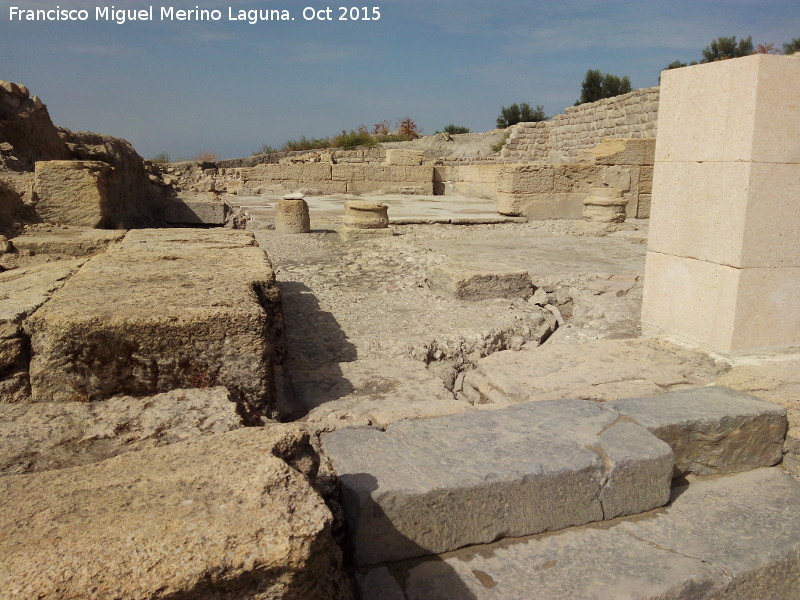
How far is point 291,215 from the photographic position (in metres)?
9.82

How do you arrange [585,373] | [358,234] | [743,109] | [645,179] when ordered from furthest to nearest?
1. [645,179]
2. [358,234]
3. [585,373]
4. [743,109]

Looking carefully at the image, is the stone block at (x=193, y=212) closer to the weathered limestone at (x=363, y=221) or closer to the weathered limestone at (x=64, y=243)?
the weathered limestone at (x=363, y=221)

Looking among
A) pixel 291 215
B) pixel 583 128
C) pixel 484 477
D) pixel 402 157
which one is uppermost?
pixel 583 128

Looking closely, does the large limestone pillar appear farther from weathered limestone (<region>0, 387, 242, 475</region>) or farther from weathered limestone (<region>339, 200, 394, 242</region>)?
weathered limestone (<region>339, 200, 394, 242</region>)

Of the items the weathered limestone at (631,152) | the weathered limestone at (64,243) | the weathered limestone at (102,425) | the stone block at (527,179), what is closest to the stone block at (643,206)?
the weathered limestone at (631,152)

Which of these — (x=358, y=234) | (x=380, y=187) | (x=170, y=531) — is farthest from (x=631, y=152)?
(x=170, y=531)

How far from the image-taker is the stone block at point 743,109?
10.5 feet

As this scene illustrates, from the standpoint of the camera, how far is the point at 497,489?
2.02m

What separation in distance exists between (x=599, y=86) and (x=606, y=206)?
28268 mm

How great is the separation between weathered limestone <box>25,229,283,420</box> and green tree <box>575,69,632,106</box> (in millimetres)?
36243

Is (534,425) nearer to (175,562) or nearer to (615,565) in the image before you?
(615,565)

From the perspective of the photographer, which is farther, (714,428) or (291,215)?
(291,215)

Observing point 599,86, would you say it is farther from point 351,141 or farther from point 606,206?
point 606,206

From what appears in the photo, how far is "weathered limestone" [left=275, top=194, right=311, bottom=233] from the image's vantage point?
9.77 m
